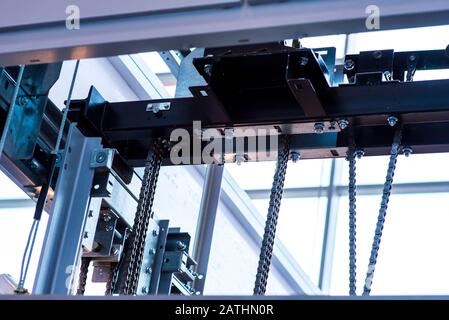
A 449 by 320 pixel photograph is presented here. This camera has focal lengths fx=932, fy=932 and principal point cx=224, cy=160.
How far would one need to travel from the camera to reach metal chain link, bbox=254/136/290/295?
2160 mm

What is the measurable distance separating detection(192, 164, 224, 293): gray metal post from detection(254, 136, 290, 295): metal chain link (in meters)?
1.99

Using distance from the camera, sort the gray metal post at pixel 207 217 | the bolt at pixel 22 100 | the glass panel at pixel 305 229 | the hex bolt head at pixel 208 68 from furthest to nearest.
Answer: the glass panel at pixel 305 229
the gray metal post at pixel 207 217
the bolt at pixel 22 100
the hex bolt head at pixel 208 68

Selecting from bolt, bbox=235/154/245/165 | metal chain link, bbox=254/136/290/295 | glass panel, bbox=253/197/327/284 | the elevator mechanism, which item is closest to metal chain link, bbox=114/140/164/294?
the elevator mechanism

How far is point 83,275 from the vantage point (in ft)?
8.29

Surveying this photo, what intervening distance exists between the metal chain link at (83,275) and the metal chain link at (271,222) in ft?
1.85

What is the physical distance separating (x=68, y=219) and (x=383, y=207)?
75 cm

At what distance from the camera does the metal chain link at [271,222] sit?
2.16 meters

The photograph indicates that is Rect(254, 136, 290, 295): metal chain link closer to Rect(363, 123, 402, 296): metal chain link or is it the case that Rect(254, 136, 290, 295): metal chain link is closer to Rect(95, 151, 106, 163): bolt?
Rect(363, 123, 402, 296): metal chain link

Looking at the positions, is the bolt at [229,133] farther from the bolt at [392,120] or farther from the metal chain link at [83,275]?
the metal chain link at [83,275]

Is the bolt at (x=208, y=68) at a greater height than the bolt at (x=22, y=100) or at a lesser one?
greater

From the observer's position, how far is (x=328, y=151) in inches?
96.9

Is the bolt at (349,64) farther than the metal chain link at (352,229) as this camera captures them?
Yes

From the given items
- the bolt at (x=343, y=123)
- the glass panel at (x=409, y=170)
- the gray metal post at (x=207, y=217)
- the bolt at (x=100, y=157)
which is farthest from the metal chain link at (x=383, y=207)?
the glass panel at (x=409, y=170)

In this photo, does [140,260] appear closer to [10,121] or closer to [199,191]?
[10,121]
